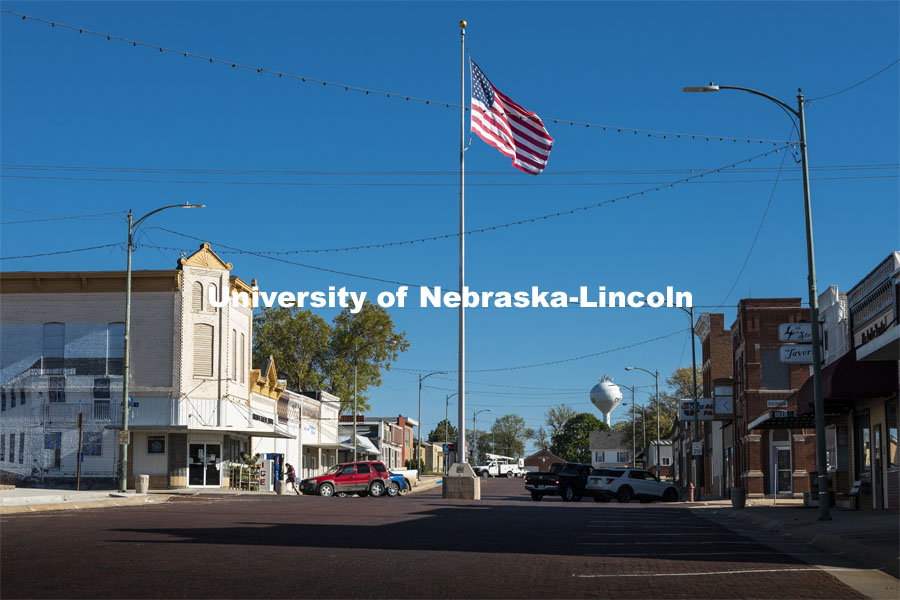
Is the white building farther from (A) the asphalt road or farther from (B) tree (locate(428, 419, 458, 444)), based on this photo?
(B) tree (locate(428, 419, 458, 444))

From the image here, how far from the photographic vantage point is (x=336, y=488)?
47719mm

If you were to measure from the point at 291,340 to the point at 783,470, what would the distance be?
38.6 metres

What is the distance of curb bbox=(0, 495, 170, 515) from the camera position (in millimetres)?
26022

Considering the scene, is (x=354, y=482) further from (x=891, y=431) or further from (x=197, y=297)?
(x=891, y=431)

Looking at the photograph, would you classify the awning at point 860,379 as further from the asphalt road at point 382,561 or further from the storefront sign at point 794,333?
the storefront sign at point 794,333

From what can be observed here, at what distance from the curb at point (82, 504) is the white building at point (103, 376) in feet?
45.4

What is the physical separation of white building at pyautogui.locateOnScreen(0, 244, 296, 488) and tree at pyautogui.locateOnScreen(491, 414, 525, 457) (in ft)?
489

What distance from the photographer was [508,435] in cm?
19838

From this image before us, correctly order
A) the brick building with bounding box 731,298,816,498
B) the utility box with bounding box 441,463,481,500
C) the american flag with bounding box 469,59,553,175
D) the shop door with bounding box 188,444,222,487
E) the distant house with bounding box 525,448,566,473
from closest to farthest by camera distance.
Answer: the american flag with bounding box 469,59,553,175 → the utility box with bounding box 441,463,481,500 → the brick building with bounding box 731,298,816,498 → the shop door with bounding box 188,444,222,487 → the distant house with bounding box 525,448,566,473

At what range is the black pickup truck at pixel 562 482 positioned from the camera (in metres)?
47.8

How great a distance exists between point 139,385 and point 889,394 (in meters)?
35.6

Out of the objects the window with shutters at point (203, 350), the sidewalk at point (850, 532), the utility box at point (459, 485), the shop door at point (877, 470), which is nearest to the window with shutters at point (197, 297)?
the window with shutters at point (203, 350)

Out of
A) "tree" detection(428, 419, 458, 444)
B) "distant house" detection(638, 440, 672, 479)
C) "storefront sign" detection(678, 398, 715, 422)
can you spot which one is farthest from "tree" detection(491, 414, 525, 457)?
"storefront sign" detection(678, 398, 715, 422)

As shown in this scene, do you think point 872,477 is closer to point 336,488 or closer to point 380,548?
point 380,548
